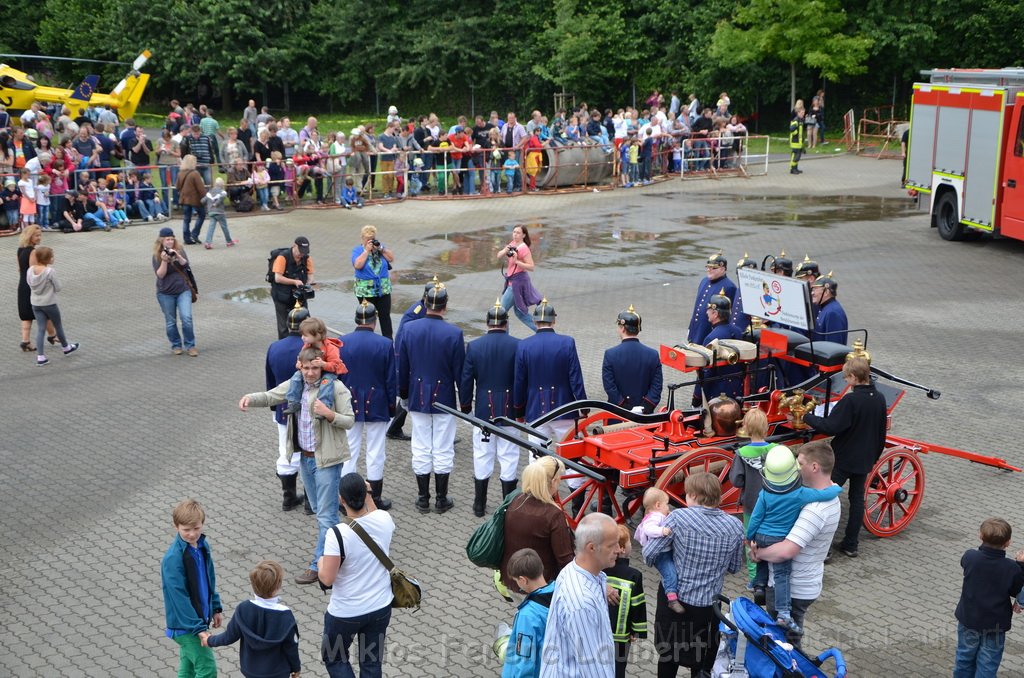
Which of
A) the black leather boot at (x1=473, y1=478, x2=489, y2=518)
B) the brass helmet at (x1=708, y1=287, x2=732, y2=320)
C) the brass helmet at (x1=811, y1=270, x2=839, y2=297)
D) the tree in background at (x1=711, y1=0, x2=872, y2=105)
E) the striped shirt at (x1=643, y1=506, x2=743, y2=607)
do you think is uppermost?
the tree in background at (x1=711, y1=0, x2=872, y2=105)

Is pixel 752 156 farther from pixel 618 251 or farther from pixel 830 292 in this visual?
pixel 830 292

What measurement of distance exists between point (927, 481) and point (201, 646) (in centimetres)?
679

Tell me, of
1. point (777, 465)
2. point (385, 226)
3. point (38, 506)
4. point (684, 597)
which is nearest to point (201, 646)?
point (684, 597)

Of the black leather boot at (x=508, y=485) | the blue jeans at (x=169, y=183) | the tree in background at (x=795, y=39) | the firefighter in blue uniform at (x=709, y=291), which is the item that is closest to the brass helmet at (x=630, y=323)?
the black leather boot at (x=508, y=485)

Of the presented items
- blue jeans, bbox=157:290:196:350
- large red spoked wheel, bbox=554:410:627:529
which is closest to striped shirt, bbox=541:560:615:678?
large red spoked wheel, bbox=554:410:627:529

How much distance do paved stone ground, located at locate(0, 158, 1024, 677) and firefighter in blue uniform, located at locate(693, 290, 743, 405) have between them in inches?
67.5

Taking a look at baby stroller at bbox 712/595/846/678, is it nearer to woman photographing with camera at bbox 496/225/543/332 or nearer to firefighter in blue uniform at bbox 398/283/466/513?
firefighter in blue uniform at bbox 398/283/466/513

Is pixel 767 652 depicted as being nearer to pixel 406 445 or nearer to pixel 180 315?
pixel 406 445

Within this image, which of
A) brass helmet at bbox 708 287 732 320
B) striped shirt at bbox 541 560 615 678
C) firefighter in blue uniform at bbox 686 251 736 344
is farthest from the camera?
firefighter in blue uniform at bbox 686 251 736 344

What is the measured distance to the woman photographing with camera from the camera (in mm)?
13281

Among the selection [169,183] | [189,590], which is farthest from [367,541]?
[169,183]

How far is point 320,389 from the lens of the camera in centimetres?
791

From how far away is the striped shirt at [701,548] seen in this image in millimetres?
5973

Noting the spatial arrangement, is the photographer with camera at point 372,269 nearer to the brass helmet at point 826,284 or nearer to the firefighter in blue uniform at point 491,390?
the firefighter in blue uniform at point 491,390
